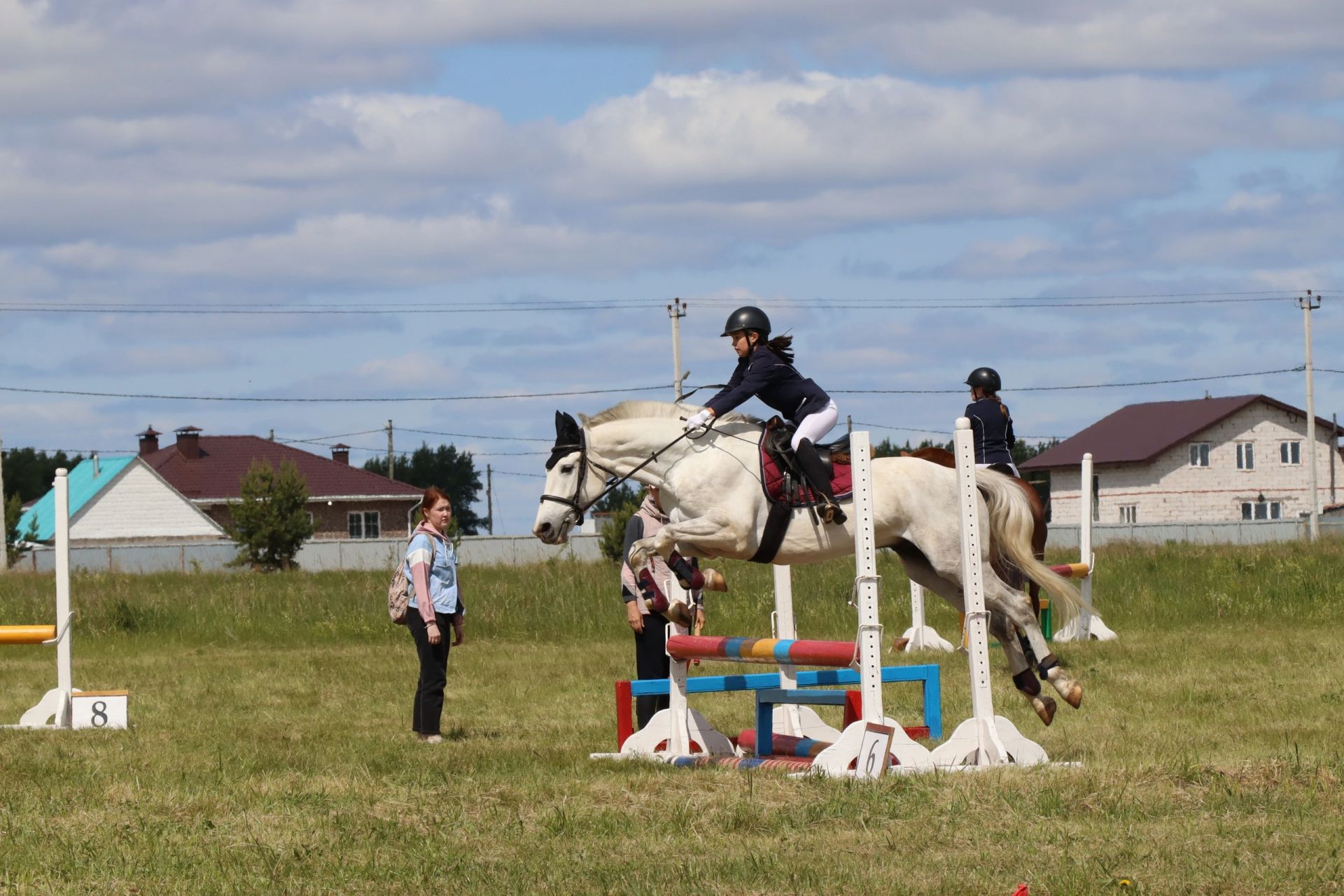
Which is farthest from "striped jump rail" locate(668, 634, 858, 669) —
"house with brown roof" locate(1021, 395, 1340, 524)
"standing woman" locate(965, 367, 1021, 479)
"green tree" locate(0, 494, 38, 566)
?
"house with brown roof" locate(1021, 395, 1340, 524)

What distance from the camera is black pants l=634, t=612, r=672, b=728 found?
34.6 ft

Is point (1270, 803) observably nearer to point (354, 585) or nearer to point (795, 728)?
point (795, 728)

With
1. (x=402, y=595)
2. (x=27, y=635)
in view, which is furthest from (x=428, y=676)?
(x=27, y=635)

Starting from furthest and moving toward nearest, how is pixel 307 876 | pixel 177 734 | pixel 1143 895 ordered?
1. pixel 177 734
2. pixel 307 876
3. pixel 1143 895

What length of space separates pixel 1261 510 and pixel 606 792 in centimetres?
6754

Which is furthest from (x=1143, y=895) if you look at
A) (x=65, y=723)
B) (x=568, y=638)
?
(x=568, y=638)

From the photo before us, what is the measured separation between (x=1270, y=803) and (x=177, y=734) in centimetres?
713

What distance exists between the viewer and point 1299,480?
69.9 metres

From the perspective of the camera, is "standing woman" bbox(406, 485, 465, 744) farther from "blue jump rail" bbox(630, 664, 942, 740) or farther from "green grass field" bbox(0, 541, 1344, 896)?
"blue jump rail" bbox(630, 664, 942, 740)

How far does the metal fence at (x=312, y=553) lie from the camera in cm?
5356

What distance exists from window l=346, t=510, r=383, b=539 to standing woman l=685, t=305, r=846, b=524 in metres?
60.2

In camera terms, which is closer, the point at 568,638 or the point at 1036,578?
the point at 1036,578

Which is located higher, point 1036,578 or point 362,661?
point 1036,578

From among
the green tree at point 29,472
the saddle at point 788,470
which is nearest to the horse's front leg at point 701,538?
the saddle at point 788,470
